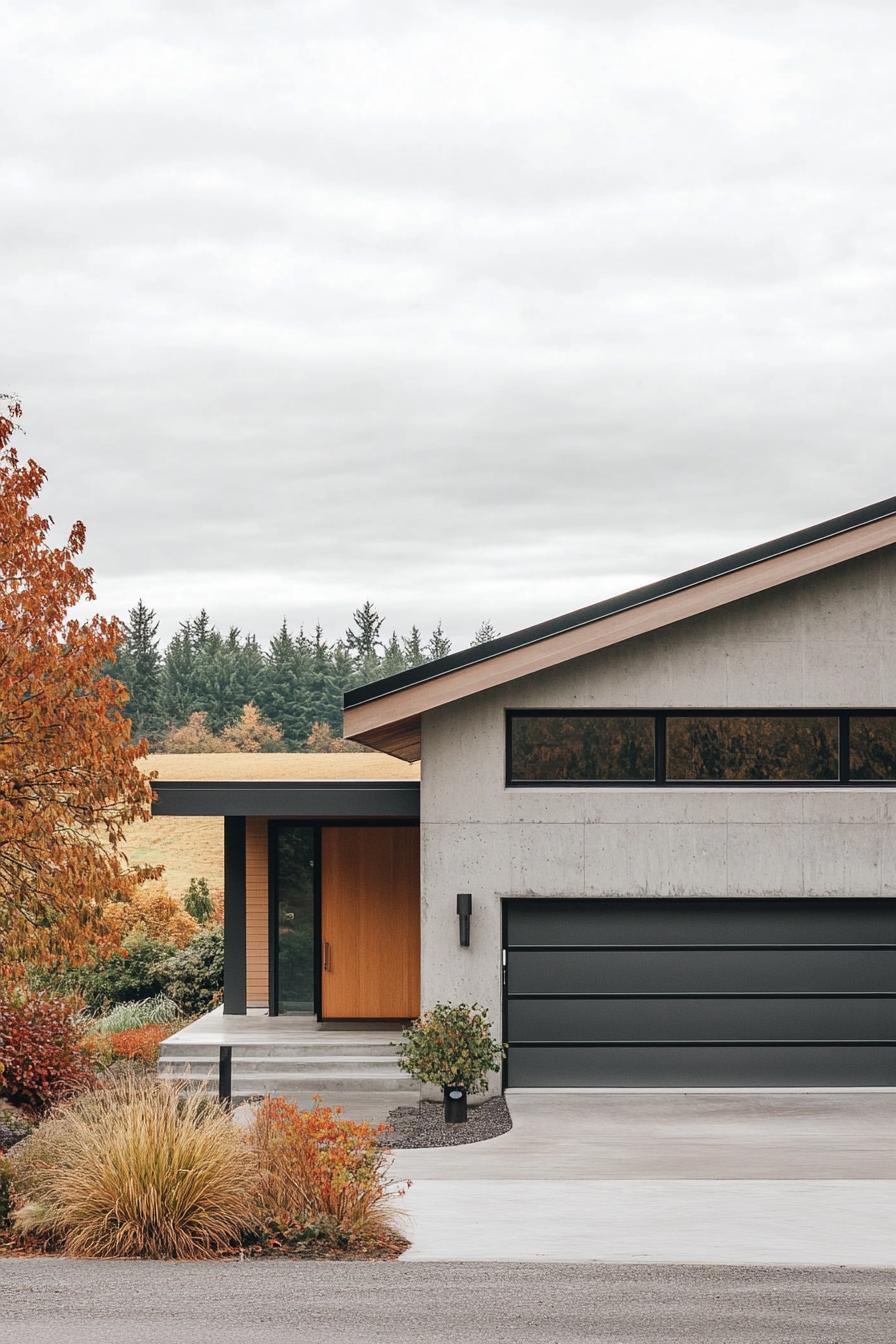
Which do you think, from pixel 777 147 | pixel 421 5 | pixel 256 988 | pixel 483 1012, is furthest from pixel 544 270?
pixel 483 1012

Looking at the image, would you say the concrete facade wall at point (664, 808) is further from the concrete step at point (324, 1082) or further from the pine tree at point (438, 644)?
the pine tree at point (438, 644)

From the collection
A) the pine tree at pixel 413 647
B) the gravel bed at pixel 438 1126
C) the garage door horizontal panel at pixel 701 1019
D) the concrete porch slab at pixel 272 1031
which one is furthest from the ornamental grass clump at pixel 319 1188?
the pine tree at pixel 413 647

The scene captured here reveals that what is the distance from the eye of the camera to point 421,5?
57.3ft

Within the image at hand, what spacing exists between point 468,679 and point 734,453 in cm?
6898

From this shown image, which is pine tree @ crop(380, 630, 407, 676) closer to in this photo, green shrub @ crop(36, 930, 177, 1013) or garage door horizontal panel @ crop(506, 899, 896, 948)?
green shrub @ crop(36, 930, 177, 1013)

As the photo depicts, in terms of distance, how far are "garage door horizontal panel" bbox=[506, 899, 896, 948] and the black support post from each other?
5.17 meters

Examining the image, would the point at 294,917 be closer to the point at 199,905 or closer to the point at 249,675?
the point at 199,905

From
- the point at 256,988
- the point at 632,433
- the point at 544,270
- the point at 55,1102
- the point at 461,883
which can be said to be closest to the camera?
the point at 55,1102

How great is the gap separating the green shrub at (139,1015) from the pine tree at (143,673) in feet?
210

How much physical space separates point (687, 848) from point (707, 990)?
5.57 ft

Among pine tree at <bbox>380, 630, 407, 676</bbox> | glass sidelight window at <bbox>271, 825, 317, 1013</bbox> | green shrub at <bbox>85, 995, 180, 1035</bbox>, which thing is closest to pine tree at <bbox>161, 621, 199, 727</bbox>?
pine tree at <bbox>380, 630, 407, 676</bbox>

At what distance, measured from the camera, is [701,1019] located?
15.6 m

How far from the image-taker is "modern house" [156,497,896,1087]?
15.4 meters

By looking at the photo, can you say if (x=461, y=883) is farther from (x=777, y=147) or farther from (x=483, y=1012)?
(x=777, y=147)
